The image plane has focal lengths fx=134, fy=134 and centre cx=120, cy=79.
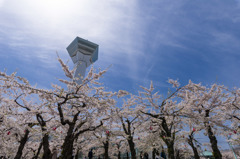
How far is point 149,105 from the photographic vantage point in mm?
11977

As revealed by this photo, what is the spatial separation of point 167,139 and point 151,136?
507 cm

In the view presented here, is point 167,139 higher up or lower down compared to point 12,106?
lower down

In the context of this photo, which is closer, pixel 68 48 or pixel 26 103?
pixel 26 103

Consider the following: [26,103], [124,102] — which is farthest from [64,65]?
[124,102]

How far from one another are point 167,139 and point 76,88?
711 cm

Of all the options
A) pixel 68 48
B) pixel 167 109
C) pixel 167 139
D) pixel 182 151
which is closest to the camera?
pixel 167 139

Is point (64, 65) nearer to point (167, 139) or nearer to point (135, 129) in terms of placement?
point (167, 139)

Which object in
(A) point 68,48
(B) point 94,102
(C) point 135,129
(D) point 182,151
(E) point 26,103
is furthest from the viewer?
(A) point 68,48

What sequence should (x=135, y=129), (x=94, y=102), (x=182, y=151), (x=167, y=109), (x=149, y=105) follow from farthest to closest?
(x=182, y=151), (x=135, y=129), (x=149, y=105), (x=167, y=109), (x=94, y=102)

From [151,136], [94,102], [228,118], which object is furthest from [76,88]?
[228,118]

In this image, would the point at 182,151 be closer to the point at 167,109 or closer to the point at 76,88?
the point at 167,109

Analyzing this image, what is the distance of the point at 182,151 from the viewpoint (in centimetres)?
2748

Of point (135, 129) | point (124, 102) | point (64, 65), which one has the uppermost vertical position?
point (124, 102)

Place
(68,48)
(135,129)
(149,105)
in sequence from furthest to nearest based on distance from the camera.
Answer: (68,48) → (135,129) → (149,105)
